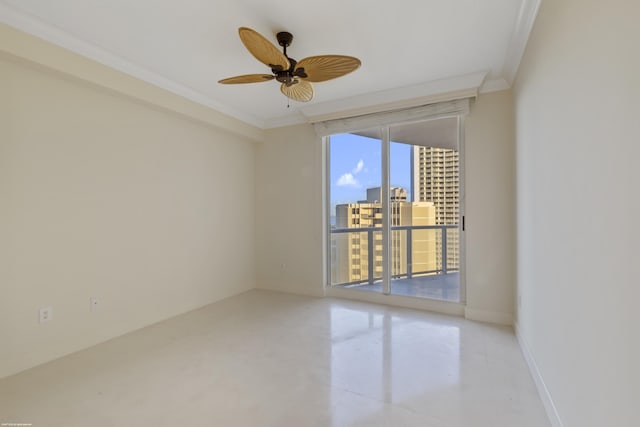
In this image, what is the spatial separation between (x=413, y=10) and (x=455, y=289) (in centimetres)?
284

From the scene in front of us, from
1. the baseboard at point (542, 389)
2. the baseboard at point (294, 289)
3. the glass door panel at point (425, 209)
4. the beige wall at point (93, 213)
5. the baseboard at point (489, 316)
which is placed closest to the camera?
the baseboard at point (542, 389)

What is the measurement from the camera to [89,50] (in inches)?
91.7

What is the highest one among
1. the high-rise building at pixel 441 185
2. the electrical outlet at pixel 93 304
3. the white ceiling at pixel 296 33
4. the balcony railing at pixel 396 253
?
the white ceiling at pixel 296 33

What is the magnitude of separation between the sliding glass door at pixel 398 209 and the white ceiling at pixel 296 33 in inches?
30.7

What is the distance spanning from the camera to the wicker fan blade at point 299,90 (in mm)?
2373

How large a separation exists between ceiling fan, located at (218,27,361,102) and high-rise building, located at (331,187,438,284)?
6.13 ft

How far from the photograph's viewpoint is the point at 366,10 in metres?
1.97

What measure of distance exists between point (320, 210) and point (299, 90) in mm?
1830

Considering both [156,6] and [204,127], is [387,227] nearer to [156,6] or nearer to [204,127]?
[204,127]

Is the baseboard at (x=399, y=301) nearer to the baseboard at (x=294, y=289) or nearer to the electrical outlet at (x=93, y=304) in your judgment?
the baseboard at (x=294, y=289)

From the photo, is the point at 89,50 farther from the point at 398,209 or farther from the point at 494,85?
the point at 494,85

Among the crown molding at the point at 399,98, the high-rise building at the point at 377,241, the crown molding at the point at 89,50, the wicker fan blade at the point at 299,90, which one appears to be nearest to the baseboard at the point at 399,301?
the high-rise building at the point at 377,241

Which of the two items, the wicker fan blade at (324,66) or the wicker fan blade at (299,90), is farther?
the wicker fan blade at (299,90)

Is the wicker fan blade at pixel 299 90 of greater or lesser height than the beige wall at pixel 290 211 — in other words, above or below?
above
